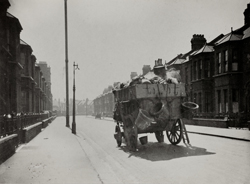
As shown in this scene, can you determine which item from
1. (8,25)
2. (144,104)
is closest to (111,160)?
(144,104)

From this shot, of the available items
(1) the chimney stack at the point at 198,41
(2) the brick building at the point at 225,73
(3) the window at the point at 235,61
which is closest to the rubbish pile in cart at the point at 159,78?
(2) the brick building at the point at 225,73

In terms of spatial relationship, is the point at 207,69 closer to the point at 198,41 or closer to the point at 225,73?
the point at 225,73

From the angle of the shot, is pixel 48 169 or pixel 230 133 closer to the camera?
pixel 48 169

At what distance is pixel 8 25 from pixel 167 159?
31.4 ft

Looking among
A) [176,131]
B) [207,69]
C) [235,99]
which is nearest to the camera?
[176,131]

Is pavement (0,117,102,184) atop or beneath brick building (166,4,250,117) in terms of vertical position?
beneath

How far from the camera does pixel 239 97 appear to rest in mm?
22094

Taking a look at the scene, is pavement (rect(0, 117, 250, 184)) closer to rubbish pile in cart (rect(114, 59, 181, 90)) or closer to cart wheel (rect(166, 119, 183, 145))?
rubbish pile in cart (rect(114, 59, 181, 90))

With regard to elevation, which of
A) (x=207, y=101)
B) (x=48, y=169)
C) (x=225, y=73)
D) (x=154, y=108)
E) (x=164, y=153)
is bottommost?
(x=164, y=153)

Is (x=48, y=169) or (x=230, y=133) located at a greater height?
(x=48, y=169)

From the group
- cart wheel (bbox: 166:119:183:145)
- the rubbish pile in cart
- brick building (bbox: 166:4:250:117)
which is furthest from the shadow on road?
brick building (bbox: 166:4:250:117)

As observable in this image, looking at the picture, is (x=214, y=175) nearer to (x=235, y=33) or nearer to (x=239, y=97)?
(x=239, y=97)

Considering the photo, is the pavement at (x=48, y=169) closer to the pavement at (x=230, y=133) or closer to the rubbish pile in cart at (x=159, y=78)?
the rubbish pile in cart at (x=159, y=78)

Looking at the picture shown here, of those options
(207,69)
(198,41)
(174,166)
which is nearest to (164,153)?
(174,166)
